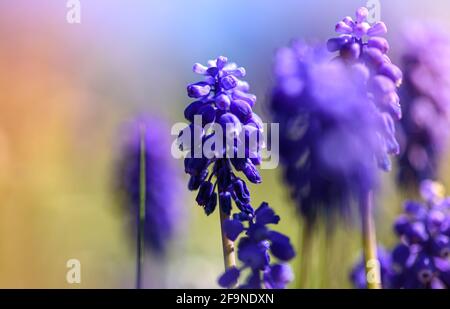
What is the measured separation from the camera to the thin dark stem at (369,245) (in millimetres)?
2617

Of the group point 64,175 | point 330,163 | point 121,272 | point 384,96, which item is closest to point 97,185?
point 64,175

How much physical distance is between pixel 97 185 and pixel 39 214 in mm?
292

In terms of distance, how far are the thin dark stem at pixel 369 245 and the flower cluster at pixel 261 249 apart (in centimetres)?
22

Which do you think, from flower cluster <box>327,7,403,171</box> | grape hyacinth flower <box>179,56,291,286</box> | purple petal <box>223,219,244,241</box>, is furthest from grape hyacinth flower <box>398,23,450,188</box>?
purple petal <box>223,219,244,241</box>

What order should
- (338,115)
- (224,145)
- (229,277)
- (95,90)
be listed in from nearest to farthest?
(229,277) → (224,145) → (338,115) → (95,90)

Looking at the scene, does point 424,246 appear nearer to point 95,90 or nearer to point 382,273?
point 382,273

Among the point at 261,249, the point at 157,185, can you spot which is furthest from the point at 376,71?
the point at 157,185

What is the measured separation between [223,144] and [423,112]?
96 centimetres

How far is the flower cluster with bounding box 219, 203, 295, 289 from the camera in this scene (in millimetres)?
2602

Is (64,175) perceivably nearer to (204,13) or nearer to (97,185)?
(97,185)

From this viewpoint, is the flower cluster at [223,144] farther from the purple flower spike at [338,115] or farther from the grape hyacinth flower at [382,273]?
the grape hyacinth flower at [382,273]

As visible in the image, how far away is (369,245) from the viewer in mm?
2645

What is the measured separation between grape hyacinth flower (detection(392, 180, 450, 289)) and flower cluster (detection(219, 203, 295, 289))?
38 centimetres

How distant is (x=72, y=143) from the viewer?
4.36 meters
